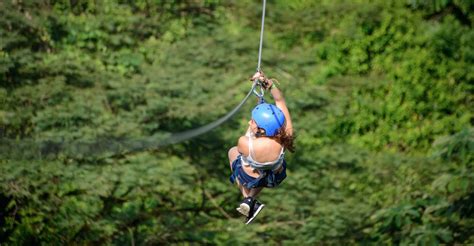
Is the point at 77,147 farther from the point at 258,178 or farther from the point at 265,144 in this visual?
the point at 265,144

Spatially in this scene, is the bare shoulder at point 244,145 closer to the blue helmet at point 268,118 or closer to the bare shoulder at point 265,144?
the bare shoulder at point 265,144

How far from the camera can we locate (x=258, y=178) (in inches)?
208

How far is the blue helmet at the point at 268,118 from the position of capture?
4992mm

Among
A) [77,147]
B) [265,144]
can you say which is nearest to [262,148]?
[265,144]

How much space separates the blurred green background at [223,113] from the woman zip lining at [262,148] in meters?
2.57

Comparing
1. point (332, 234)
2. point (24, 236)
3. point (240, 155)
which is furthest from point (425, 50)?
point (240, 155)

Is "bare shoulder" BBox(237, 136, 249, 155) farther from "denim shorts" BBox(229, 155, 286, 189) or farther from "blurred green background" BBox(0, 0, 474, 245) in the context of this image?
"blurred green background" BBox(0, 0, 474, 245)

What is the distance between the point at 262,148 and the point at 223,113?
4.98m

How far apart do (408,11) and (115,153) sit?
5.57 metres

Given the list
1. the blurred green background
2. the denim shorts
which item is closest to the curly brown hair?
the denim shorts

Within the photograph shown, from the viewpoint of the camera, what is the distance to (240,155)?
5.39m

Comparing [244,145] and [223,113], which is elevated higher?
[223,113]

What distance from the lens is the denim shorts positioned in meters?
5.30

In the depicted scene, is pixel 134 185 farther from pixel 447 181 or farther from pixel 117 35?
pixel 447 181
